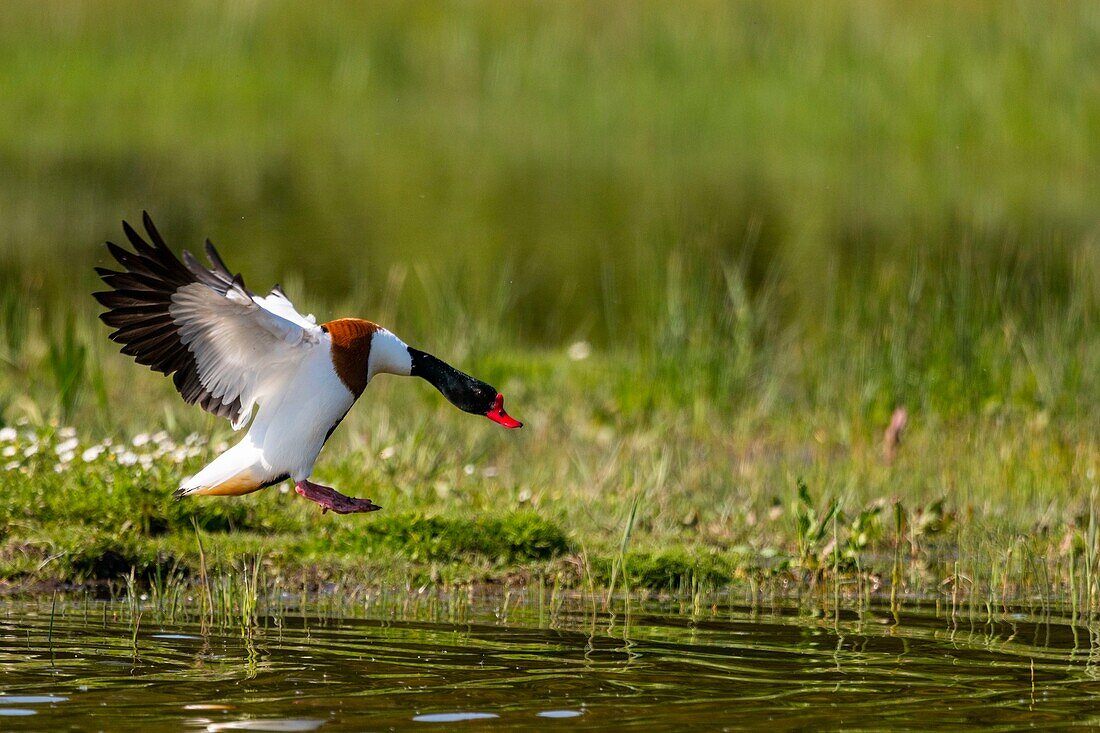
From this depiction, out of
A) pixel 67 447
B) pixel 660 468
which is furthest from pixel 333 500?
pixel 660 468

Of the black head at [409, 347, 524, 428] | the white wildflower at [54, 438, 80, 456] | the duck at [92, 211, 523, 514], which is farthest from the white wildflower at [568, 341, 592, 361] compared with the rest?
the duck at [92, 211, 523, 514]

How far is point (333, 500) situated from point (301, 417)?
334 millimetres

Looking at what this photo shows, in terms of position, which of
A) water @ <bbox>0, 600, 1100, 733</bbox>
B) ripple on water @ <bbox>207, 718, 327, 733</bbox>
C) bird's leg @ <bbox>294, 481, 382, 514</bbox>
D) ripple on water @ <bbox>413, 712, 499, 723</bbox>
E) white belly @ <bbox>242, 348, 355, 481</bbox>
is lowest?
ripple on water @ <bbox>207, 718, 327, 733</bbox>

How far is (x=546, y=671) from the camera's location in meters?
5.59

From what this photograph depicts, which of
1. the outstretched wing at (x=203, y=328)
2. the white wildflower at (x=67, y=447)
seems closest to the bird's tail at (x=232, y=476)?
the outstretched wing at (x=203, y=328)

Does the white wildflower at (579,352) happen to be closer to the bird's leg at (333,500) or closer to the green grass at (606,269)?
the green grass at (606,269)

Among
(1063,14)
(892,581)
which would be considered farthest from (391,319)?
(1063,14)

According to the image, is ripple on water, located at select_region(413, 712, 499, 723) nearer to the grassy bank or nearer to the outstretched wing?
the outstretched wing

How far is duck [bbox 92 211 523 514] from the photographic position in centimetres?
611

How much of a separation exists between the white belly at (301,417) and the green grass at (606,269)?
2.82 feet

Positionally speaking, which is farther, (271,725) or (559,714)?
(559,714)

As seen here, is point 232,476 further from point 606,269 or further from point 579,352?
point 606,269

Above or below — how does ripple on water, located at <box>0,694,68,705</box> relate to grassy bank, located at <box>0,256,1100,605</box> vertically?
below

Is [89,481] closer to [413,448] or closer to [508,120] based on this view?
[413,448]
